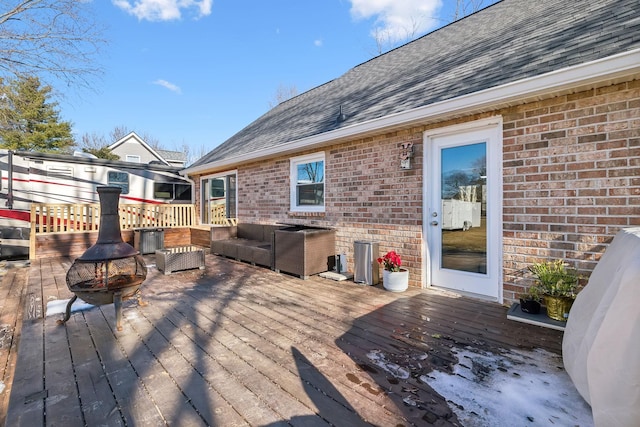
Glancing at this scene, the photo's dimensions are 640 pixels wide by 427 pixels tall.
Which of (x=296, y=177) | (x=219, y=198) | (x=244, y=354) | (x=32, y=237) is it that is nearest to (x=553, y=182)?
(x=244, y=354)

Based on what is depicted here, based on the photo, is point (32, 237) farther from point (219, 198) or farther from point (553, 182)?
point (553, 182)

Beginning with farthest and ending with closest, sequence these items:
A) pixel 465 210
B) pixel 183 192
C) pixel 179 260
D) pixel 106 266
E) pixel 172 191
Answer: pixel 183 192 → pixel 172 191 → pixel 179 260 → pixel 465 210 → pixel 106 266

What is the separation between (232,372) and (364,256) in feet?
9.22

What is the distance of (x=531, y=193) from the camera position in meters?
3.37

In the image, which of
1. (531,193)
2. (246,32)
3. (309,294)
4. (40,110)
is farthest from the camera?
(40,110)

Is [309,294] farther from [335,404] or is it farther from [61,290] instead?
[61,290]

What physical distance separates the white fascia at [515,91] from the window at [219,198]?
4.45 meters

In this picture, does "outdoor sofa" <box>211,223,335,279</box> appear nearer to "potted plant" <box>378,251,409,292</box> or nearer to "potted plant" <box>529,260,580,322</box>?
"potted plant" <box>378,251,409,292</box>

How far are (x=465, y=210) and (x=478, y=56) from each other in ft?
7.77

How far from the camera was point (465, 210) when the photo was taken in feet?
13.2

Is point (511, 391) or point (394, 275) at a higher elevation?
point (394, 275)

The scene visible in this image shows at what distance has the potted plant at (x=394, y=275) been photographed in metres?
4.21

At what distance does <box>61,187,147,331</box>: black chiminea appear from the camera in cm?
284

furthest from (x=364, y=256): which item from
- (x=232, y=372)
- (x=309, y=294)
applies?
(x=232, y=372)
